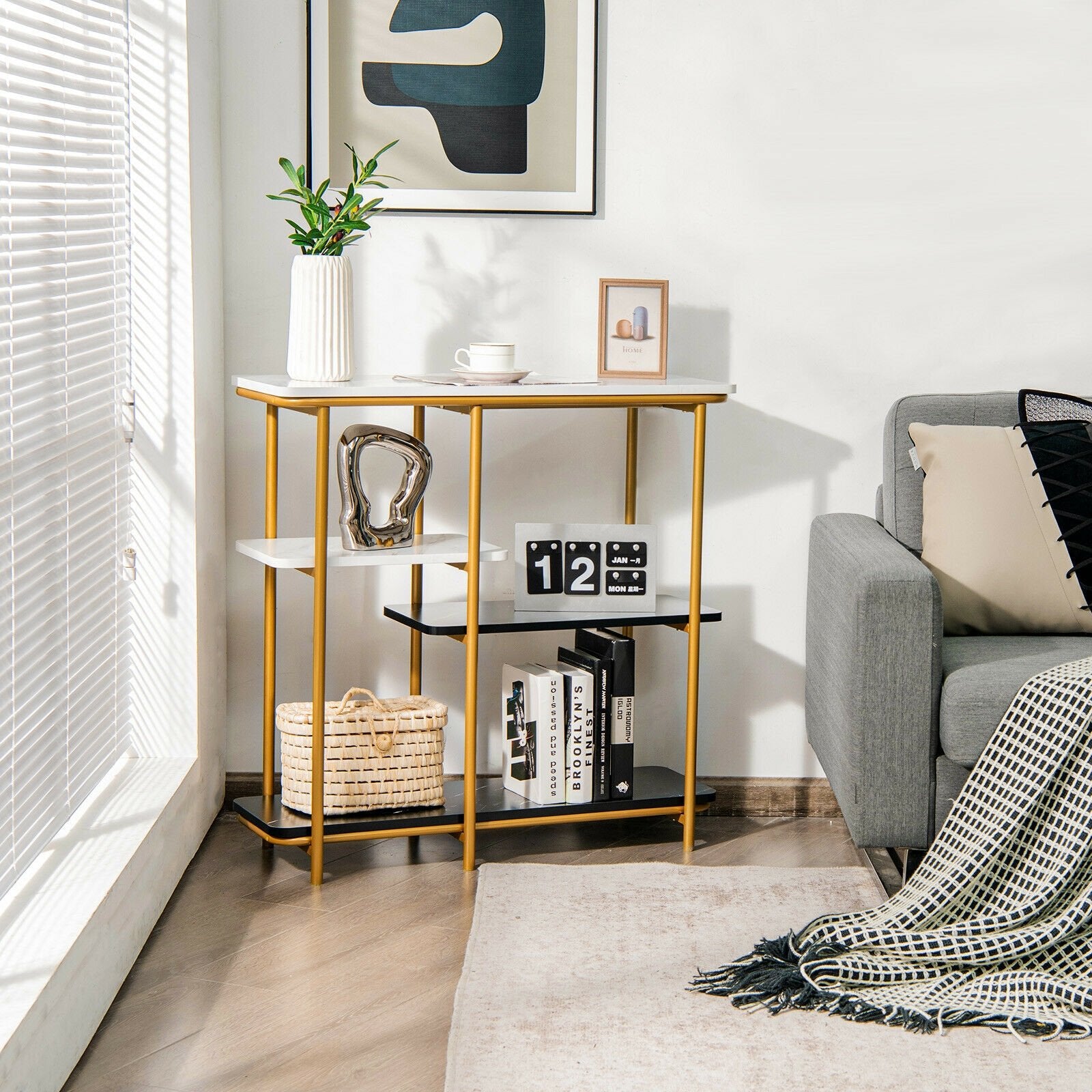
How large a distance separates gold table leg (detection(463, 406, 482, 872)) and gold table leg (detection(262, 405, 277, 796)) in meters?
0.42

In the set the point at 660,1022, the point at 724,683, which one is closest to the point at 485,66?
the point at 724,683

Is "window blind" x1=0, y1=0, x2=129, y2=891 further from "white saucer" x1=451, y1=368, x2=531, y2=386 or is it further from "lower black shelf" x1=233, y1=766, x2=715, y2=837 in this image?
"white saucer" x1=451, y1=368, x2=531, y2=386

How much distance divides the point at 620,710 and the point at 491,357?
0.76 meters

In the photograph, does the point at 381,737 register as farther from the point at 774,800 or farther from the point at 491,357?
the point at 774,800

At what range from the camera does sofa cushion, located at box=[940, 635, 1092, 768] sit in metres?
2.22

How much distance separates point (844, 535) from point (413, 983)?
1184 mm

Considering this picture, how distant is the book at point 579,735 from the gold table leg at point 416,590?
0.36 metres

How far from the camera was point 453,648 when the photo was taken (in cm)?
301

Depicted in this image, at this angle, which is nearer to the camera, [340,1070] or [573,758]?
[340,1070]

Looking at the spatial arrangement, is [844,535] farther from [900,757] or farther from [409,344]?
[409,344]

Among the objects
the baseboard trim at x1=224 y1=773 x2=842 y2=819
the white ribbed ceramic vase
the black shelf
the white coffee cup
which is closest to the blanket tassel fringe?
the black shelf

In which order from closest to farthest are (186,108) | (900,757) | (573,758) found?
1. (900,757)
2. (186,108)
3. (573,758)

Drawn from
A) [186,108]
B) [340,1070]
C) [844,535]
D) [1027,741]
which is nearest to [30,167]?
[186,108]

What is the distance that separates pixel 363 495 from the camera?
2613 millimetres
